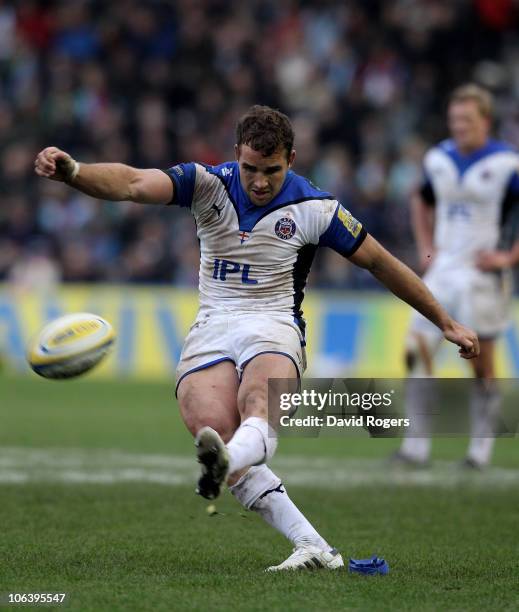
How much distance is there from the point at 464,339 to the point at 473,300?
437 centimetres

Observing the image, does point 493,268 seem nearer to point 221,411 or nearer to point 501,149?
point 501,149

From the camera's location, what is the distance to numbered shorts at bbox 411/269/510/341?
32.9 feet

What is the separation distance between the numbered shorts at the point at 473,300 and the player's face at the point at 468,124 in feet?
3.33

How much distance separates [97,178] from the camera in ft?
17.1

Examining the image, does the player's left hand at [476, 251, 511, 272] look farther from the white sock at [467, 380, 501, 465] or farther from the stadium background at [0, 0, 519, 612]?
the stadium background at [0, 0, 519, 612]

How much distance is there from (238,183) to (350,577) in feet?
6.08

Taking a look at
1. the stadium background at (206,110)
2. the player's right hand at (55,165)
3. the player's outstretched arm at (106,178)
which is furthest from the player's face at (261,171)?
the stadium background at (206,110)

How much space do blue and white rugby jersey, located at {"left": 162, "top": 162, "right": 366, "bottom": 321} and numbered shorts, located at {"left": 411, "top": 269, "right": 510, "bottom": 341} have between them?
14.1ft

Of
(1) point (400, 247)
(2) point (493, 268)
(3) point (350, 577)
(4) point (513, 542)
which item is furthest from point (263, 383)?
(1) point (400, 247)

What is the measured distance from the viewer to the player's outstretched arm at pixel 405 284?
573cm

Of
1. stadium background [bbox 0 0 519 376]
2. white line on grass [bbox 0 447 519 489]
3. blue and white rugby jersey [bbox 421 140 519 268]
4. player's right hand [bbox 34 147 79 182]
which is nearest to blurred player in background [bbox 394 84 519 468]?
blue and white rugby jersey [bbox 421 140 519 268]

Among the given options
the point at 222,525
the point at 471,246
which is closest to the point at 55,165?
the point at 222,525

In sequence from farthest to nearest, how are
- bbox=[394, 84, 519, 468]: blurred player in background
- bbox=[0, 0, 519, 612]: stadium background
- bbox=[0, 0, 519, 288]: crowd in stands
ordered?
bbox=[0, 0, 519, 288]: crowd in stands, bbox=[394, 84, 519, 468]: blurred player in background, bbox=[0, 0, 519, 612]: stadium background

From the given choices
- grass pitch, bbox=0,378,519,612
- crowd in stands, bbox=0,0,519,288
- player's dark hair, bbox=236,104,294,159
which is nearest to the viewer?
grass pitch, bbox=0,378,519,612
